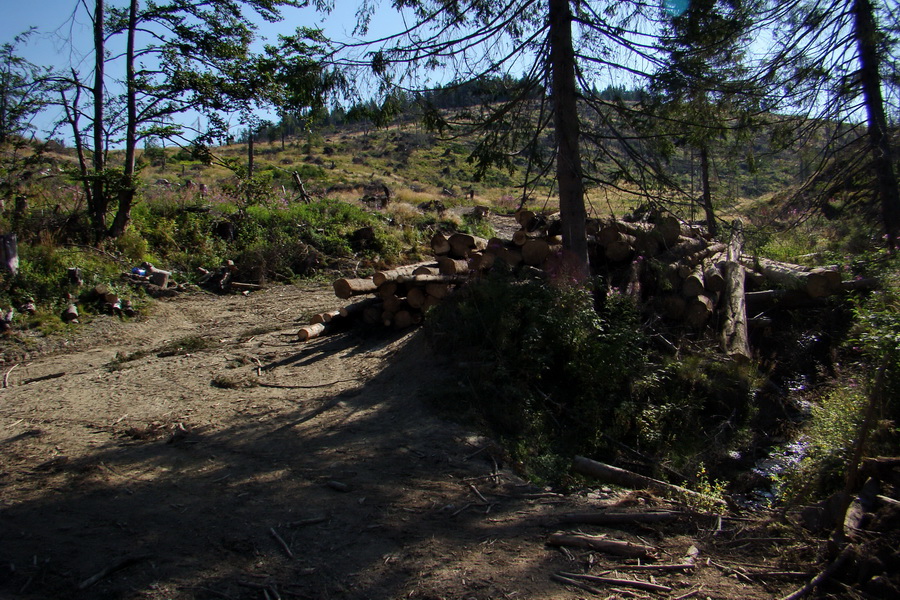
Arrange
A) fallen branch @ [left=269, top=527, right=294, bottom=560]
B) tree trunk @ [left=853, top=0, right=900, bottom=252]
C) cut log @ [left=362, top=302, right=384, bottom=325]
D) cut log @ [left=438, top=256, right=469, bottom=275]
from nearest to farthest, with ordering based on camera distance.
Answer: fallen branch @ [left=269, top=527, right=294, bottom=560] < cut log @ [left=438, top=256, right=469, bottom=275] < cut log @ [left=362, top=302, right=384, bottom=325] < tree trunk @ [left=853, top=0, right=900, bottom=252]

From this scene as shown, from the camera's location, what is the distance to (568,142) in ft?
23.9

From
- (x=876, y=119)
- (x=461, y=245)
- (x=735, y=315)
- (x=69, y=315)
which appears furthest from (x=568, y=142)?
(x=69, y=315)

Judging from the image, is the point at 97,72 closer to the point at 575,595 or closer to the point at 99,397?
the point at 99,397

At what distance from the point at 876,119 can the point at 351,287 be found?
9120 mm

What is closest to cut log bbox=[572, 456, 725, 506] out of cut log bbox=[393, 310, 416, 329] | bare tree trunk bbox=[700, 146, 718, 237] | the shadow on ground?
the shadow on ground

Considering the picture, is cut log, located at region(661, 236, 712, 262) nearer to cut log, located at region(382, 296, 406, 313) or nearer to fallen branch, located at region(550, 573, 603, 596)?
cut log, located at region(382, 296, 406, 313)

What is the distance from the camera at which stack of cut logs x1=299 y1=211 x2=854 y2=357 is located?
7.74 metres

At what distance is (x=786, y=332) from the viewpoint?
315 inches

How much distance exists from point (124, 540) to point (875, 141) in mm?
11908

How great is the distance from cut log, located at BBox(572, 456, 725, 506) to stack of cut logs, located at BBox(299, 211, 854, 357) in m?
2.93

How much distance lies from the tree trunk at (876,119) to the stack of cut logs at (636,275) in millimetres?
1989

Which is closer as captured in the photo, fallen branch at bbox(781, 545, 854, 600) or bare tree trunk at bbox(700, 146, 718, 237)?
fallen branch at bbox(781, 545, 854, 600)

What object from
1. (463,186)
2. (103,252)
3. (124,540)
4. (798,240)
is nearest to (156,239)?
(103,252)

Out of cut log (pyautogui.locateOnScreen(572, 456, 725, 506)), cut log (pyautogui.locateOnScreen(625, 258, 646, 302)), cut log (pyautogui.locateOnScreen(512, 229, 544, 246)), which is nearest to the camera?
cut log (pyautogui.locateOnScreen(572, 456, 725, 506))
